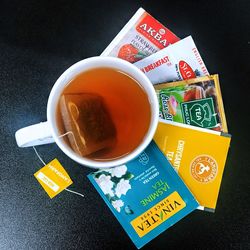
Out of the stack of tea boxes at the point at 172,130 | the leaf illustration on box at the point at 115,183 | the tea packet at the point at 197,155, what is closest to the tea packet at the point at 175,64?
the stack of tea boxes at the point at 172,130

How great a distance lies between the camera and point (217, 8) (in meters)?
0.95

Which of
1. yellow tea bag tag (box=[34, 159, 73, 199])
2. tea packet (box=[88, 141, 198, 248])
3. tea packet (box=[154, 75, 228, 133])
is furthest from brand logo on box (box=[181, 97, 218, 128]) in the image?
yellow tea bag tag (box=[34, 159, 73, 199])

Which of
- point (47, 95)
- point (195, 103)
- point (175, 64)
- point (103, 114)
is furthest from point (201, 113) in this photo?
point (47, 95)

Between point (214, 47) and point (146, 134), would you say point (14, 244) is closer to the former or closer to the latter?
point (146, 134)

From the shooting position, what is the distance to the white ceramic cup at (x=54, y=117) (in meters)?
0.73

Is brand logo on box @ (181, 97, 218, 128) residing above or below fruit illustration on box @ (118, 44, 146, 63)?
below

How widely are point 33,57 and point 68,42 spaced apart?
9 cm

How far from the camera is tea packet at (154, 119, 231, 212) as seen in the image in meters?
0.92

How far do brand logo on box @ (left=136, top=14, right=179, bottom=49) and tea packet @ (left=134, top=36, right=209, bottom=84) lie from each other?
0.02 meters

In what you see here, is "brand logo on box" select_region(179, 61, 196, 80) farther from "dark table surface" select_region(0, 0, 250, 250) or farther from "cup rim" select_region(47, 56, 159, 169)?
"cup rim" select_region(47, 56, 159, 169)

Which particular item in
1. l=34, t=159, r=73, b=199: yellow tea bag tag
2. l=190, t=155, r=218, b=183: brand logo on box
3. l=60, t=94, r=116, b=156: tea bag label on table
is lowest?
l=190, t=155, r=218, b=183: brand logo on box

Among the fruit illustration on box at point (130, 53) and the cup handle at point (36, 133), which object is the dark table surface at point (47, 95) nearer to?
the fruit illustration on box at point (130, 53)

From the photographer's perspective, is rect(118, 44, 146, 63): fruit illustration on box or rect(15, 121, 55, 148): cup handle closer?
rect(15, 121, 55, 148): cup handle

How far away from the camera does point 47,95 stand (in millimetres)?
927
